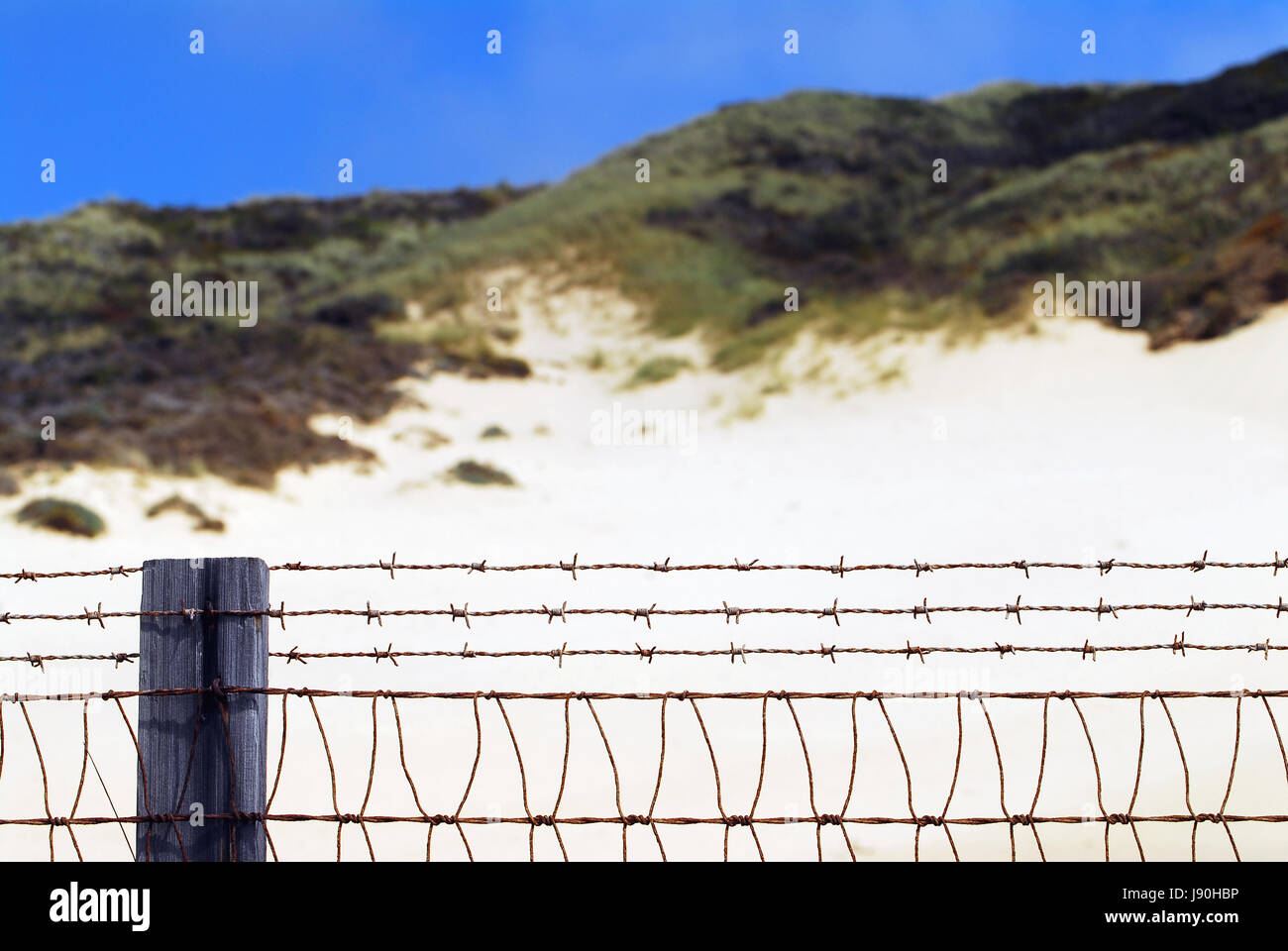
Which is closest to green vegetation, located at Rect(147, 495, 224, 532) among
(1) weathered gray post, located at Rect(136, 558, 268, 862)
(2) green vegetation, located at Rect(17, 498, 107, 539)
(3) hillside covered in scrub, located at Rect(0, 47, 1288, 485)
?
(2) green vegetation, located at Rect(17, 498, 107, 539)

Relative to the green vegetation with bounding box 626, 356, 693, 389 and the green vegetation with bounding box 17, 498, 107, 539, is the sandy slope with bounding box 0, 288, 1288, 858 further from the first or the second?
the green vegetation with bounding box 626, 356, 693, 389

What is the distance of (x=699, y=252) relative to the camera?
36219 mm

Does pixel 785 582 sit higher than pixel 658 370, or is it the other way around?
pixel 658 370

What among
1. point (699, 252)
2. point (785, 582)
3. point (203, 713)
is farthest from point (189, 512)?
point (699, 252)

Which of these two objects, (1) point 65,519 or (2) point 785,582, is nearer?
(2) point 785,582

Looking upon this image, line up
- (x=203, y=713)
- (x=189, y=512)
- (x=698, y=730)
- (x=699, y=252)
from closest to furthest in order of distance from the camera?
1. (x=203, y=713)
2. (x=698, y=730)
3. (x=189, y=512)
4. (x=699, y=252)

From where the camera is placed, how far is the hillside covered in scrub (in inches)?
833

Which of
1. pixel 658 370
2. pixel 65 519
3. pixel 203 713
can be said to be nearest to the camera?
pixel 203 713

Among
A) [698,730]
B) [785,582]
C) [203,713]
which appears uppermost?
→ [203,713]

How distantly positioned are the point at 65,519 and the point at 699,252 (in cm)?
2544

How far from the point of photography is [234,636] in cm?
265

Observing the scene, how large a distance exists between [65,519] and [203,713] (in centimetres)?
1233

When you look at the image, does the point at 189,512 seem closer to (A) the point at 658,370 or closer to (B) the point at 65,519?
(B) the point at 65,519

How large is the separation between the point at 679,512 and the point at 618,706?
7832 millimetres
